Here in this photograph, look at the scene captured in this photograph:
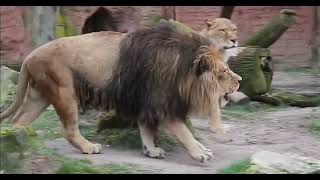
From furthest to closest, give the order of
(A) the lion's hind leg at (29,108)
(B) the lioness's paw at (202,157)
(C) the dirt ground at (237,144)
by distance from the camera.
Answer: (A) the lion's hind leg at (29,108)
(B) the lioness's paw at (202,157)
(C) the dirt ground at (237,144)

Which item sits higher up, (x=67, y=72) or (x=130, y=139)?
(x=67, y=72)

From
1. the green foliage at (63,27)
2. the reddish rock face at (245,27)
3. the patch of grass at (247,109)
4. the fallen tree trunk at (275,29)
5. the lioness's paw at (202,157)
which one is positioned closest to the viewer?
the lioness's paw at (202,157)

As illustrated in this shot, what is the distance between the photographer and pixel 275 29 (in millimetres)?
11211

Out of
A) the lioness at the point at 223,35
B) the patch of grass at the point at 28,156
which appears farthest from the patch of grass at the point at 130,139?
the lioness at the point at 223,35

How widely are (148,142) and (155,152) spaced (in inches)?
5.1

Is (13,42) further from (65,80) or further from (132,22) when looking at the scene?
(65,80)

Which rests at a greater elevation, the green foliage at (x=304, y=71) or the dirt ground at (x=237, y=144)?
the dirt ground at (x=237, y=144)

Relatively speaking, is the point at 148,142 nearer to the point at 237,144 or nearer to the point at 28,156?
the point at 237,144

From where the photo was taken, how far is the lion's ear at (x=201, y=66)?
6398mm

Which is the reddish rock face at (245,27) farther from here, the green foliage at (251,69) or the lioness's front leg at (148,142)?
the lioness's front leg at (148,142)

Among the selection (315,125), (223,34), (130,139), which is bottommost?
(315,125)

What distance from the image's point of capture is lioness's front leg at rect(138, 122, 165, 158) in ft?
21.4

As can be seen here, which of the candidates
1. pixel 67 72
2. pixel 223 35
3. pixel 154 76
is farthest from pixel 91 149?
pixel 223 35

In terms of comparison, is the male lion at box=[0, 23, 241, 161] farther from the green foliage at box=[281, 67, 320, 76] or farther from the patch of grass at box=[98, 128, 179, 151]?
the green foliage at box=[281, 67, 320, 76]
